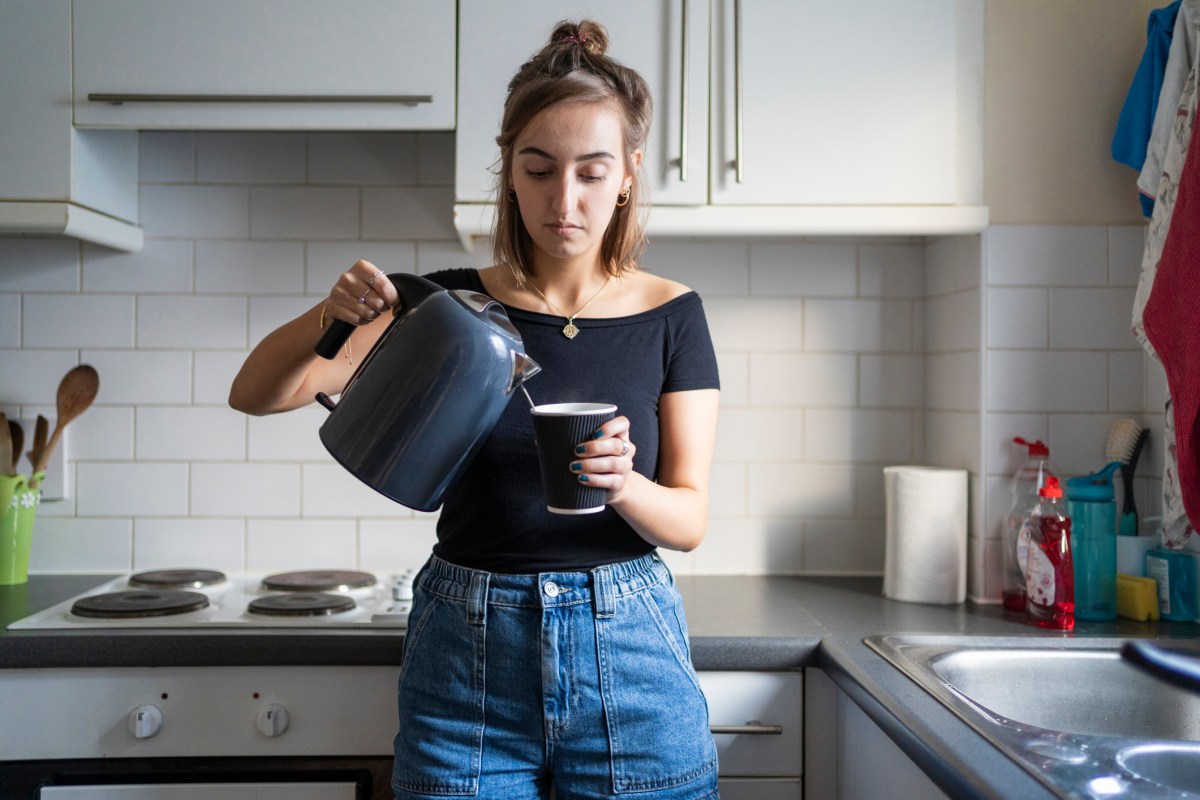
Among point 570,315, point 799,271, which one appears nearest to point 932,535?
point 799,271

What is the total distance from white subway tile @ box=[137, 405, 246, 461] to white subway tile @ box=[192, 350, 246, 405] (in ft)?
0.08

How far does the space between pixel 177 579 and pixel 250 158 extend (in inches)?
30.7

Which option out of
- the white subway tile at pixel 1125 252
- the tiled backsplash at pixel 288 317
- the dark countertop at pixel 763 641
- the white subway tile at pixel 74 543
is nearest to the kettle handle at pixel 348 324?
the dark countertop at pixel 763 641

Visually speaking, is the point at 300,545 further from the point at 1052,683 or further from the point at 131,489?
the point at 1052,683

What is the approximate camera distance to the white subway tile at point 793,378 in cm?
194

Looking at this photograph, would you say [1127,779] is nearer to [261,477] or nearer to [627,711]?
[627,711]

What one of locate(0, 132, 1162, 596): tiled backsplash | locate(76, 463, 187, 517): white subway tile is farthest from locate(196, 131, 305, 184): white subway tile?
locate(76, 463, 187, 517): white subway tile

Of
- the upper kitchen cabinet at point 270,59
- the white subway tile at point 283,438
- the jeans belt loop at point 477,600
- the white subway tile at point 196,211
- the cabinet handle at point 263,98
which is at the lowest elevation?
the jeans belt loop at point 477,600

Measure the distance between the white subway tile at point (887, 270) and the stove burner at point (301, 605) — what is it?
1.10 m

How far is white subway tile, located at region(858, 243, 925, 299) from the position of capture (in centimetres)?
194

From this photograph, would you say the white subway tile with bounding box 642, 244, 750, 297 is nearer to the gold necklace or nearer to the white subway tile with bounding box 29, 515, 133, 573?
the gold necklace

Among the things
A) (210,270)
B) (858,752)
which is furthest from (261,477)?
(858,752)

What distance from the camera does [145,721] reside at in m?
1.41

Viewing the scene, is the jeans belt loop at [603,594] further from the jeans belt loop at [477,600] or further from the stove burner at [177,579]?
the stove burner at [177,579]
